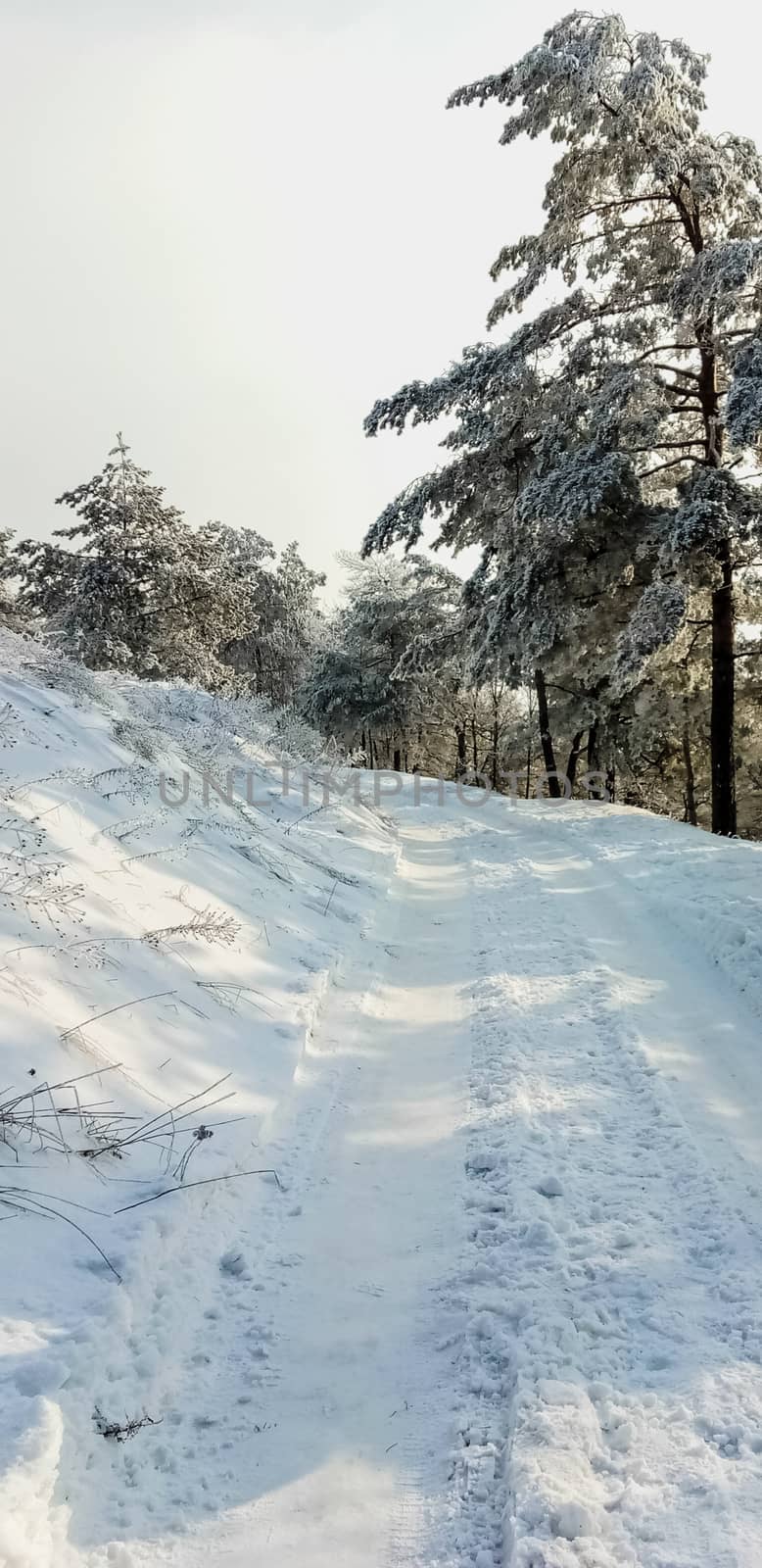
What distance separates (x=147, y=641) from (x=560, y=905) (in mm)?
13082

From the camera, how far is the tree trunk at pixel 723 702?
1236cm

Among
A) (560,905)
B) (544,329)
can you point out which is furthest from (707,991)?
(544,329)

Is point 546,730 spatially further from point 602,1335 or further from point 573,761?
point 602,1335

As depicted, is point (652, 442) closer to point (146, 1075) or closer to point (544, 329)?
point (544, 329)

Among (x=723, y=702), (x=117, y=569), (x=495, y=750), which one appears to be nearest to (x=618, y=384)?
(x=723, y=702)

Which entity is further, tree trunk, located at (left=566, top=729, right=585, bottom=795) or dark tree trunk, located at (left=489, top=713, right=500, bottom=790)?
dark tree trunk, located at (left=489, top=713, right=500, bottom=790)

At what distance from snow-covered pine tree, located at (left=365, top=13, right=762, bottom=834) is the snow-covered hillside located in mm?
6796

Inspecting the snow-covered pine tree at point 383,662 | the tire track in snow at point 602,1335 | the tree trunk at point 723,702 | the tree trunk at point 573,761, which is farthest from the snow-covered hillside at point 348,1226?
the snow-covered pine tree at point 383,662

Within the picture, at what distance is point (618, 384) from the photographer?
Answer: 11.5m

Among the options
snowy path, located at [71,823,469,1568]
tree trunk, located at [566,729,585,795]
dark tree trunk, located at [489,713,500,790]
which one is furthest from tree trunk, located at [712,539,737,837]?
dark tree trunk, located at [489,713,500,790]

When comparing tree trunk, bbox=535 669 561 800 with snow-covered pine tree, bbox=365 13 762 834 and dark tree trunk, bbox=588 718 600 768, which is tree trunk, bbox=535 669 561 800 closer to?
dark tree trunk, bbox=588 718 600 768

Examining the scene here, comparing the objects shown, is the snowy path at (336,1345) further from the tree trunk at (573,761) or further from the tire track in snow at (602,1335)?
the tree trunk at (573,761)

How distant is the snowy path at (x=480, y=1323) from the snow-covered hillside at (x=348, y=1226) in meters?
0.01

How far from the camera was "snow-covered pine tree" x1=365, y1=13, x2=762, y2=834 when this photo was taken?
10531 mm
